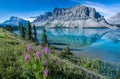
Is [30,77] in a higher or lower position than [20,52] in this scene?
lower

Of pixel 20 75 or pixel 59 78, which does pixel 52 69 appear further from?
pixel 20 75

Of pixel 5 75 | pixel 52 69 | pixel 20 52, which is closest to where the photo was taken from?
pixel 5 75

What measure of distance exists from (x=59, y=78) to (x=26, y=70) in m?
1.65

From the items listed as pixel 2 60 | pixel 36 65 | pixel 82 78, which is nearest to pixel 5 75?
pixel 2 60

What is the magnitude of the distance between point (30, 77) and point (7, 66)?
1.56m


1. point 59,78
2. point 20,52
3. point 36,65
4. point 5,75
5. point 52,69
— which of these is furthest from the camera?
point 20,52

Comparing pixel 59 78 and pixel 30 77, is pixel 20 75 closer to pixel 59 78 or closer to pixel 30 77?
pixel 30 77

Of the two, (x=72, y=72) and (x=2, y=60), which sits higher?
(x=2, y=60)

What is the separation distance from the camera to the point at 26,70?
9.37m

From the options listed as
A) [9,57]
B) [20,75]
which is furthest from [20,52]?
[20,75]

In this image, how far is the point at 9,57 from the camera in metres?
11.2

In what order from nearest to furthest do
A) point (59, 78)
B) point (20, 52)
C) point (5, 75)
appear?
point (5, 75) < point (59, 78) < point (20, 52)

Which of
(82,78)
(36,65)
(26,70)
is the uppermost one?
(36,65)

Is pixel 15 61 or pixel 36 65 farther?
pixel 15 61
